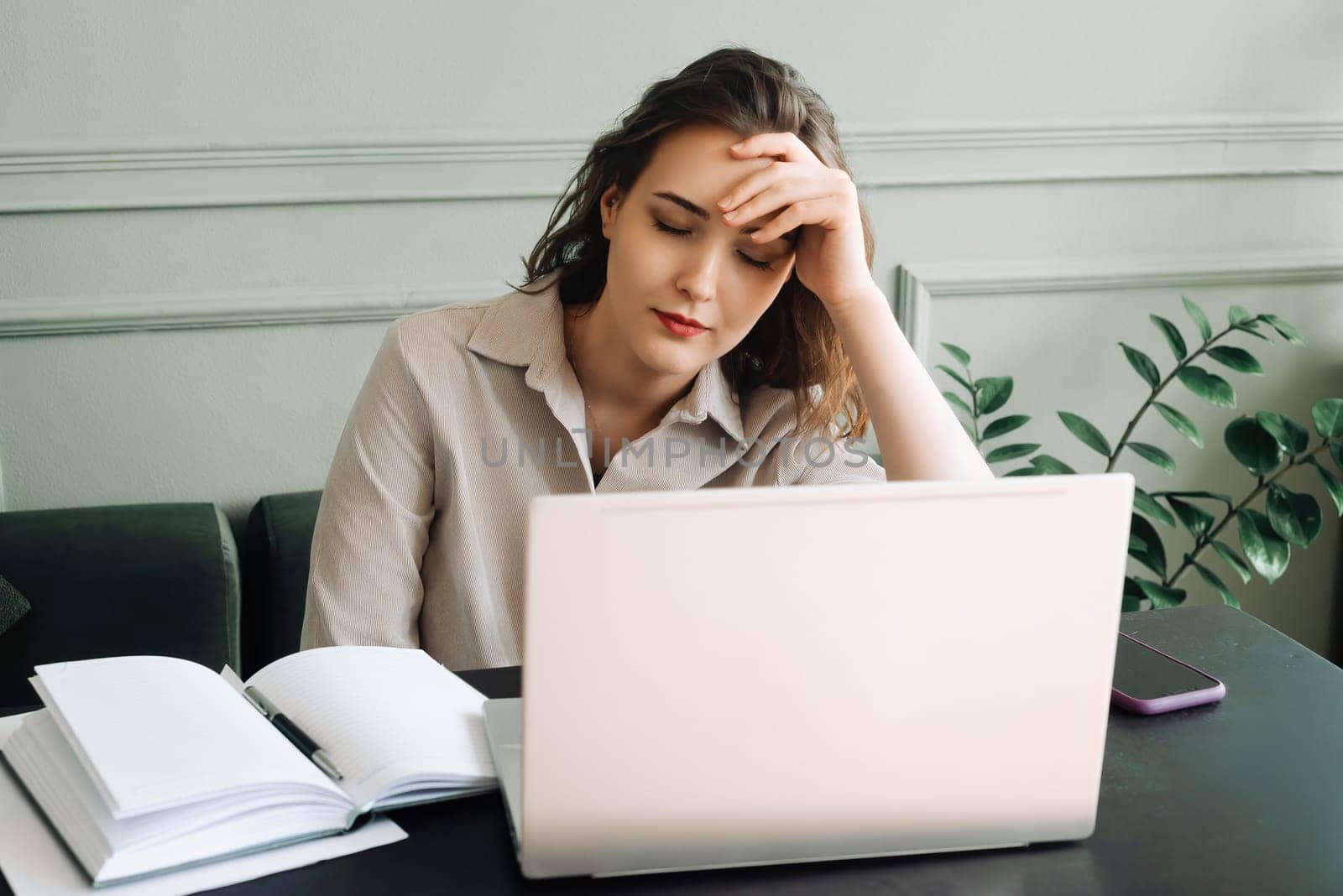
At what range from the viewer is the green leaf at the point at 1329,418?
235 centimetres

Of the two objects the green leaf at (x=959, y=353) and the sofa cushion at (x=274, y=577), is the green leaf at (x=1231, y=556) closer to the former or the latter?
the green leaf at (x=959, y=353)

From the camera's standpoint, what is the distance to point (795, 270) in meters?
1.43

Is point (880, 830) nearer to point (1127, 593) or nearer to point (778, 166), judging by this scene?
point (778, 166)

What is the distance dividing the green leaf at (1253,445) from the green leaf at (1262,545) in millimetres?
89

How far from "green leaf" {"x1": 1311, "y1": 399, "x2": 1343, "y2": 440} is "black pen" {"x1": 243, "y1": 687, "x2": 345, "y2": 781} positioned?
2093mm

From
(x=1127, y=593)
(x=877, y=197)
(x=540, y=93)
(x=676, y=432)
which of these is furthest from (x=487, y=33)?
(x=1127, y=593)

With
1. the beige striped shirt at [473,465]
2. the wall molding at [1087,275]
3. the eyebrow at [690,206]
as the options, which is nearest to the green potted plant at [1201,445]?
the wall molding at [1087,275]

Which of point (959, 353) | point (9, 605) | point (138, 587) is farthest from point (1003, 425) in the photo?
point (9, 605)

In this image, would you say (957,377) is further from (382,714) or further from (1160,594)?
(382,714)

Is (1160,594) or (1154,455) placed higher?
(1154,455)

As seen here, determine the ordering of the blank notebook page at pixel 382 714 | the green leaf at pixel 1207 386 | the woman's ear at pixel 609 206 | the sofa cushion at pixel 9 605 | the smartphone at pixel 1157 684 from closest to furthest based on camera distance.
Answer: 1. the blank notebook page at pixel 382 714
2. the smartphone at pixel 1157 684
3. the woman's ear at pixel 609 206
4. the sofa cushion at pixel 9 605
5. the green leaf at pixel 1207 386

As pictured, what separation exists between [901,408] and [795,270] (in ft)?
0.93

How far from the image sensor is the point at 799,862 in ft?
2.43

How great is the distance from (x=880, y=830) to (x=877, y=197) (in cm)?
180
